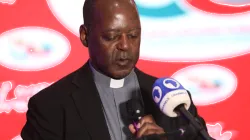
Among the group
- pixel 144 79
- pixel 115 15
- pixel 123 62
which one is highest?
pixel 115 15

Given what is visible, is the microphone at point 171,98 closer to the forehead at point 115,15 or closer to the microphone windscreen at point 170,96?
the microphone windscreen at point 170,96

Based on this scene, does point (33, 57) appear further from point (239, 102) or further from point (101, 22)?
point (239, 102)

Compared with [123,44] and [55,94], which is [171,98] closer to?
[123,44]

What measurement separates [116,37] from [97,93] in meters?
0.21

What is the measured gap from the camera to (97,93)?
61.6 inches

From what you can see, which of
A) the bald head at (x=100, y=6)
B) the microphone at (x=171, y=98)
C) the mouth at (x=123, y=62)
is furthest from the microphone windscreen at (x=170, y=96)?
the bald head at (x=100, y=6)

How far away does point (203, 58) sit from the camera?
2264 mm

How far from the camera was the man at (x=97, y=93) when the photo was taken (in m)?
1.45

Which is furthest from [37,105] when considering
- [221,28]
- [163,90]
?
[221,28]

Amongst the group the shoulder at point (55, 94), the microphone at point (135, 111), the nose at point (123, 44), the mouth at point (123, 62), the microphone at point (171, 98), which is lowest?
the microphone at point (135, 111)

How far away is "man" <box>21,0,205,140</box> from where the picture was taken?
1.45m

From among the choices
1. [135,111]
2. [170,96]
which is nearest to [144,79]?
[135,111]

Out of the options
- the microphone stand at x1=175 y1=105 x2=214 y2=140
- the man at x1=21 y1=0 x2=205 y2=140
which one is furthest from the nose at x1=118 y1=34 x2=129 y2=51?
the microphone stand at x1=175 y1=105 x2=214 y2=140

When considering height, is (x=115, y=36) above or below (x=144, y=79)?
above
